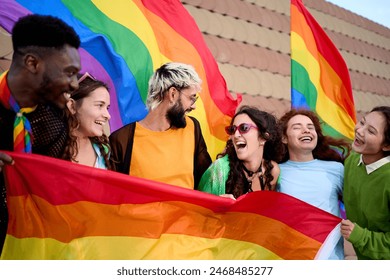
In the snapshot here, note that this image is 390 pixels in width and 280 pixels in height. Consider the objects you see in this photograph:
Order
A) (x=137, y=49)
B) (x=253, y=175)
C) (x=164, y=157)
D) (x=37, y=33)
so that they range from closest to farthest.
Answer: (x=37, y=33) < (x=164, y=157) < (x=253, y=175) < (x=137, y=49)

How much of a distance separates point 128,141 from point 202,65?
35.5 inches

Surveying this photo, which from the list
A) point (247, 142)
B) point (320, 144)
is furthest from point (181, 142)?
point (320, 144)

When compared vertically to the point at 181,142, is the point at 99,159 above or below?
below

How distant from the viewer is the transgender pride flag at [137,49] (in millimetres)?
2955

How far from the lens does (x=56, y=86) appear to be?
6.63 feet

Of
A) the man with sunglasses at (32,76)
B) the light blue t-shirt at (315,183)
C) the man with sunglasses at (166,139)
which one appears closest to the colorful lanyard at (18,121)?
the man with sunglasses at (32,76)

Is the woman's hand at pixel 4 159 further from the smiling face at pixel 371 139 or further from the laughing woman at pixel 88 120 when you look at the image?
the smiling face at pixel 371 139

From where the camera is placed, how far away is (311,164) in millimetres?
2682

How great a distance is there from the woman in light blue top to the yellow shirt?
39 centimetres

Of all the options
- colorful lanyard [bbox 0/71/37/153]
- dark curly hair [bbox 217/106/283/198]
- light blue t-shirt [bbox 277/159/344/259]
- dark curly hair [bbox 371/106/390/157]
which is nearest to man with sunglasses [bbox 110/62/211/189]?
dark curly hair [bbox 217/106/283/198]

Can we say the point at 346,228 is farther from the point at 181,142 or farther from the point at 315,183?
the point at 181,142

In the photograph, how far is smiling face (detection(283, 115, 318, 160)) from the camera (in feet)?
8.80

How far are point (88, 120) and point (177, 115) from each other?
0.35 metres

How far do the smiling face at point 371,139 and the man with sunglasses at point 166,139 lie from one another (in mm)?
625
